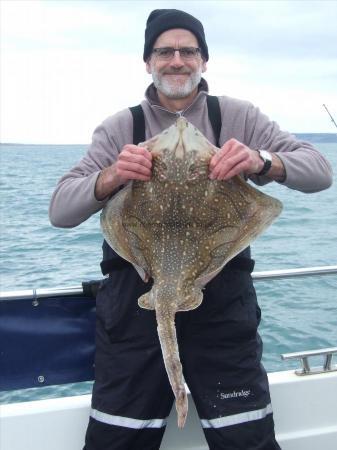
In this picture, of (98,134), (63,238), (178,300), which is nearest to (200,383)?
(178,300)

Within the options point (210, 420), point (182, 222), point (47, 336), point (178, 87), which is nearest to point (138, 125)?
point (178, 87)

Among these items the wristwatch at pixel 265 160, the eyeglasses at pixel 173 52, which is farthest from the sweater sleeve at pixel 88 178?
the wristwatch at pixel 265 160

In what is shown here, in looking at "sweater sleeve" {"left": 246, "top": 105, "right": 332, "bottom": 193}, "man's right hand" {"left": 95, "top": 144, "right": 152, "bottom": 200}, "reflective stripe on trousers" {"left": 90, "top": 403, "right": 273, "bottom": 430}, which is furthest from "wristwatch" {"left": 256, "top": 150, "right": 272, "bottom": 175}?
"reflective stripe on trousers" {"left": 90, "top": 403, "right": 273, "bottom": 430}

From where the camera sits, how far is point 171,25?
305 centimetres

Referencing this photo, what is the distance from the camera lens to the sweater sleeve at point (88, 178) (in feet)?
8.82

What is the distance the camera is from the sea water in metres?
7.30

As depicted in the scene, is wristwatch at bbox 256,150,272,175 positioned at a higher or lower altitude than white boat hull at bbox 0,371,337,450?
higher

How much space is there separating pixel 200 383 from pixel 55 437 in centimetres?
97

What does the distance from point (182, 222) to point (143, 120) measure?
877mm

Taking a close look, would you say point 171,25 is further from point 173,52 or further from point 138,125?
point 138,125

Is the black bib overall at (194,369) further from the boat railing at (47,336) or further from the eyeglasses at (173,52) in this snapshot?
the eyeglasses at (173,52)

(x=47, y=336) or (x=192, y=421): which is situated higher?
(x=47, y=336)

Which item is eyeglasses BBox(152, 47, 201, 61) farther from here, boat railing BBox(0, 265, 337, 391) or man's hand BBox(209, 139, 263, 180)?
boat railing BBox(0, 265, 337, 391)

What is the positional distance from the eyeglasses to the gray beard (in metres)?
0.09
